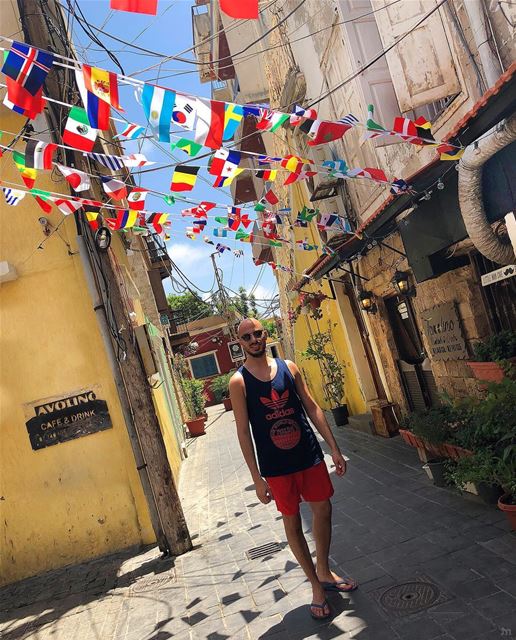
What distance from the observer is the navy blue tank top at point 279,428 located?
3615 millimetres

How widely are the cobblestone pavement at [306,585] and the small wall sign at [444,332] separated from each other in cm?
149

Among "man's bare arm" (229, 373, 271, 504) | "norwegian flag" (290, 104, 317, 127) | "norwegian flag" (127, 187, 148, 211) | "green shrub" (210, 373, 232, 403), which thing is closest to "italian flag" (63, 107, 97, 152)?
"norwegian flag" (127, 187, 148, 211)

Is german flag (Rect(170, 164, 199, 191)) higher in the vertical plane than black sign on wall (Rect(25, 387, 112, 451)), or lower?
higher

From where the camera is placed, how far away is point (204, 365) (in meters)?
40.4

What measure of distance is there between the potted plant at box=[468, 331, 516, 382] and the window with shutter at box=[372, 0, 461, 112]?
2571 mm

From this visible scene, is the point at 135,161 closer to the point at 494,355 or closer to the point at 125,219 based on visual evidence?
the point at 125,219

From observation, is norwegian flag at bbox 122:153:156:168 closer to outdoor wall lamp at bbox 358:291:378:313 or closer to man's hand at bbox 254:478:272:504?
man's hand at bbox 254:478:272:504

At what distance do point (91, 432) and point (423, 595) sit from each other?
482cm

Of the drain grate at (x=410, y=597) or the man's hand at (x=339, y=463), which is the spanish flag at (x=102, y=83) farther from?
the drain grate at (x=410, y=597)

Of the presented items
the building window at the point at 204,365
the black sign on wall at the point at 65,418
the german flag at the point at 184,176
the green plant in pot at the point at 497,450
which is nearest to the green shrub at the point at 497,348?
the green plant in pot at the point at 497,450

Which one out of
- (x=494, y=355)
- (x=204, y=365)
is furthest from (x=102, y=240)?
(x=204, y=365)

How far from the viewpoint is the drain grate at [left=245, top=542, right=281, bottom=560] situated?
17.0 ft

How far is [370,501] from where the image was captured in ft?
19.7

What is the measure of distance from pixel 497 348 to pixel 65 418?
205 inches
